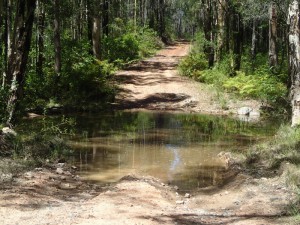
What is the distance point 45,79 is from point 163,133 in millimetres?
7856

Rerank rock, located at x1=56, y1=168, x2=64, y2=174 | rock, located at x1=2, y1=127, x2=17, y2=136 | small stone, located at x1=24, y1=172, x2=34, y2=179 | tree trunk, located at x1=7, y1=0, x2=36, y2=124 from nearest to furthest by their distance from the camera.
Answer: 1. small stone, located at x1=24, y1=172, x2=34, y2=179
2. rock, located at x1=56, y1=168, x2=64, y2=174
3. rock, located at x1=2, y1=127, x2=17, y2=136
4. tree trunk, located at x1=7, y1=0, x2=36, y2=124

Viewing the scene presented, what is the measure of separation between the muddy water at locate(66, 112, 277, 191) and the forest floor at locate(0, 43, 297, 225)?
2.51 ft

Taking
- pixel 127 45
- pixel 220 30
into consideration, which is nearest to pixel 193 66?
pixel 220 30

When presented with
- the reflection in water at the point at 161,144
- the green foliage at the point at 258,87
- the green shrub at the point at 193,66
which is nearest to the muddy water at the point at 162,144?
the reflection in water at the point at 161,144

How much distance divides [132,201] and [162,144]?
636 cm

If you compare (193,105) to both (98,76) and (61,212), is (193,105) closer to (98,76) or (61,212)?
(98,76)

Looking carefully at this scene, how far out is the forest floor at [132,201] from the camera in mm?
6242

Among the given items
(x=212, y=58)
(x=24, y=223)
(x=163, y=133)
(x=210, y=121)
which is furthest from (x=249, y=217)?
(x=212, y=58)

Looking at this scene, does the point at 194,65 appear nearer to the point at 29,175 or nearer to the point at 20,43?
the point at 20,43

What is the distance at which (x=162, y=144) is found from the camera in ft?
44.9

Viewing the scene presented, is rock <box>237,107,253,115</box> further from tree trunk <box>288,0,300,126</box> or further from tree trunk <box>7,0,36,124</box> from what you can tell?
tree trunk <box>7,0,36,124</box>

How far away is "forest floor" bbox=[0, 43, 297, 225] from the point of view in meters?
6.24

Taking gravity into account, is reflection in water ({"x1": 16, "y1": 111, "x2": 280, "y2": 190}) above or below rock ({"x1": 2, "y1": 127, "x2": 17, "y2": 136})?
below

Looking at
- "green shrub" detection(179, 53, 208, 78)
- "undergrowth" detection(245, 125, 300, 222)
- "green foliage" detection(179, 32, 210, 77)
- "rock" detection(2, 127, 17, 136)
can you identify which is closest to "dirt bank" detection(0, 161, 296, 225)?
"undergrowth" detection(245, 125, 300, 222)
